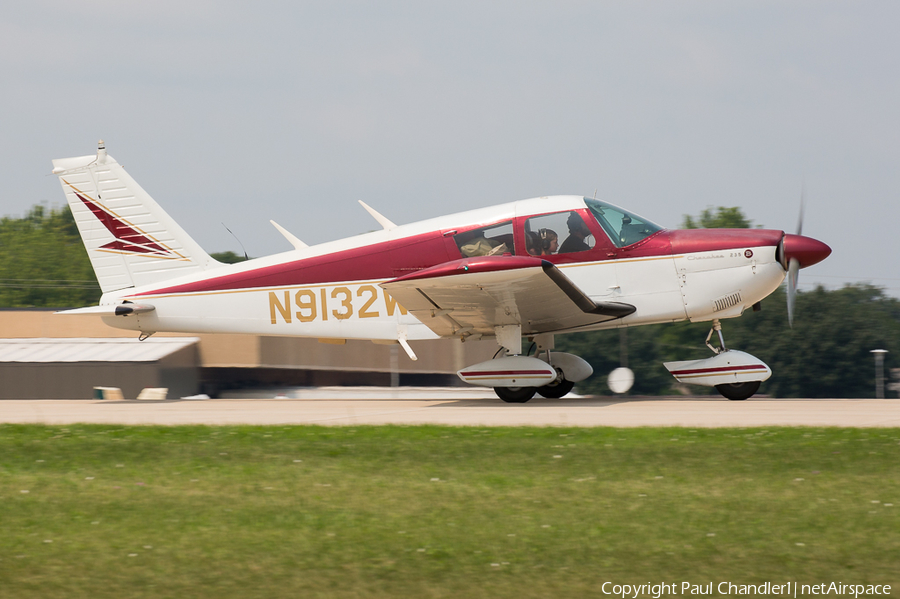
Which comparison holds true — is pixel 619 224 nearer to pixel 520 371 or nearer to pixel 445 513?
pixel 520 371

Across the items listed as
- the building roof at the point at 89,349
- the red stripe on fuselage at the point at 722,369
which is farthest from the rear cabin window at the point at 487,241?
the building roof at the point at 89,349

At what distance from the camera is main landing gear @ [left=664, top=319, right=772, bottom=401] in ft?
38.0

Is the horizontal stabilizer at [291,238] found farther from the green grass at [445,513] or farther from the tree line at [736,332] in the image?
the tree line at [736,332]

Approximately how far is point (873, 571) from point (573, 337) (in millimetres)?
66869

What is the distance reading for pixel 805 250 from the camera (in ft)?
37.4

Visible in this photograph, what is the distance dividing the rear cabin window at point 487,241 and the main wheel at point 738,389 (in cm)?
362

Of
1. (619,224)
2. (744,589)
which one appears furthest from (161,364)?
(744,589)

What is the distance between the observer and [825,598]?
3.69 meters

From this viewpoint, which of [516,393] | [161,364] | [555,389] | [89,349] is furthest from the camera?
[89,349]

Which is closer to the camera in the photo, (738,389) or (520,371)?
(520,371)

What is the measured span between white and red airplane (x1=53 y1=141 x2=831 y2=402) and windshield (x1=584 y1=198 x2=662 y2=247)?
0.02m

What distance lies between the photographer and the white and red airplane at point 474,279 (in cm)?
1150

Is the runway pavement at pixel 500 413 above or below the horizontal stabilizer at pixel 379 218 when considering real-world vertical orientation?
below

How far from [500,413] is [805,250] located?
4881 millimetres
